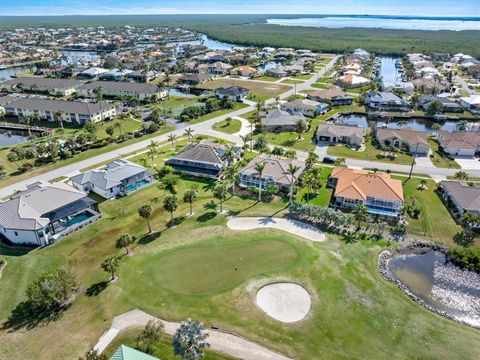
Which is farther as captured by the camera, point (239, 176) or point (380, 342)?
point (239, 176)

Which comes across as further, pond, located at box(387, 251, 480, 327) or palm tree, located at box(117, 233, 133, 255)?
palm tree, located at box(117, 233, 133, 255)

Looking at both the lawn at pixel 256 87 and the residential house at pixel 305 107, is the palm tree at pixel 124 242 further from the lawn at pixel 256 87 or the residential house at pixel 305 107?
the lawn at pixel 256 87

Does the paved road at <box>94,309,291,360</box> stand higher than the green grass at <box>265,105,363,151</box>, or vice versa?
the green grass at <box>265,105,363,151</box>

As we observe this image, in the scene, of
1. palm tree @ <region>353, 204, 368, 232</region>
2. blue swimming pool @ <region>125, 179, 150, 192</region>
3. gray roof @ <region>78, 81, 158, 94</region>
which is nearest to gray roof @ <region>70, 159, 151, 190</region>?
blue swimming pool @ <region>125, 179, 150, 192</region>

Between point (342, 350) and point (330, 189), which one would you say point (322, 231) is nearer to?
point (330, 189)

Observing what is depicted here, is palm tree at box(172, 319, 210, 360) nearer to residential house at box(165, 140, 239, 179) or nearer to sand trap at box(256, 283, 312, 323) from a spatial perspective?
sand trap at box(256, 283, 312, 323)

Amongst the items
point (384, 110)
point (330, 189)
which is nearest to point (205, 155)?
point (330, 189)

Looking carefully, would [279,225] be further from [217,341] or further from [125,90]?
[125,90]
